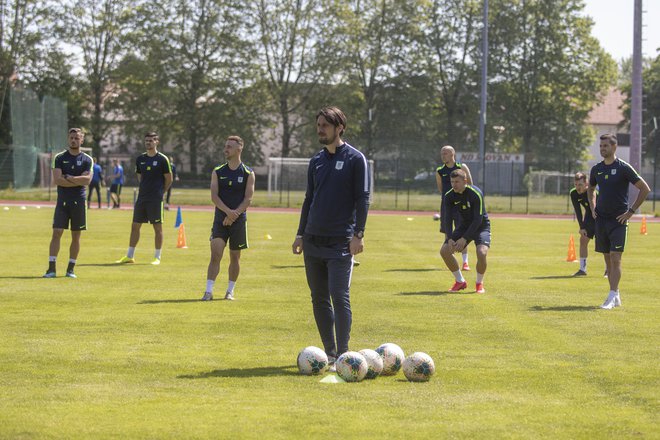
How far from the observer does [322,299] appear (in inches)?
355

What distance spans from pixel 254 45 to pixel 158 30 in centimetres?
683

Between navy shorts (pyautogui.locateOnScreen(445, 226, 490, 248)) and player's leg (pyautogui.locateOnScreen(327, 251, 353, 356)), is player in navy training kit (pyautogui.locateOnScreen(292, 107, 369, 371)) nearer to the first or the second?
player's leg (pyautogui.locateOnScreen(327, 251, 353, 356))

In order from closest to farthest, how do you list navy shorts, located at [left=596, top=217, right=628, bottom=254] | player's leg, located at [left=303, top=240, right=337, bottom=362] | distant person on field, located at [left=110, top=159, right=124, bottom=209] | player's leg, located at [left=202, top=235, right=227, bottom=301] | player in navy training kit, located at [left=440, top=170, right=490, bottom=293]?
1. player's leg, located at [left=303, top=240, right=337, bottom=362]
2. navy shorts, located at [left=596, top=217, right=628, bottom=254]
3. player's leg, located at [left=202, top=235, right=227, bottom=301]
4. player in navy training kit, located at [left=440, top=170, right=490, bottom=293]
5. distant person on field, located at [left=110, top=159, right=124, bottom=209]

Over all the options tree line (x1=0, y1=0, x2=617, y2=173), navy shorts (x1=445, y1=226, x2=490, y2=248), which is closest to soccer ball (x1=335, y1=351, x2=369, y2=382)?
navy shorts (x1=445, y1=226, x2=490, y2=248)

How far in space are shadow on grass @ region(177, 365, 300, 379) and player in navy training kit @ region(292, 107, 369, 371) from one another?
0.40m

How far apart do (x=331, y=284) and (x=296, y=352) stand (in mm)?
1308

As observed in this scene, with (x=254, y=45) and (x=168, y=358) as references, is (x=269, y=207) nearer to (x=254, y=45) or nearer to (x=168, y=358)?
(x=254, y=45)

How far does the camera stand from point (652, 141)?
86188 millimetres

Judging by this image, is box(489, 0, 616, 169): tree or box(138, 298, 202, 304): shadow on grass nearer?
box(138, 298, 202, 304): shadow on grass

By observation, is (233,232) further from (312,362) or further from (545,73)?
(545,73)

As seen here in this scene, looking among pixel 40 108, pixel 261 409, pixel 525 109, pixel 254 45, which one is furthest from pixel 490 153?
pixel 261 409

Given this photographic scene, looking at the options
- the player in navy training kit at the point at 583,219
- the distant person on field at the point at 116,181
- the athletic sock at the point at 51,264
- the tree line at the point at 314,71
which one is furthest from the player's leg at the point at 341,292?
the tree line at the point at 314,71

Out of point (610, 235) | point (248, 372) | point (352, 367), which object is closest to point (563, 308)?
point (610, 235)

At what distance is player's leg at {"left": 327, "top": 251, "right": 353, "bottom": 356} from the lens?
880 centimetres
